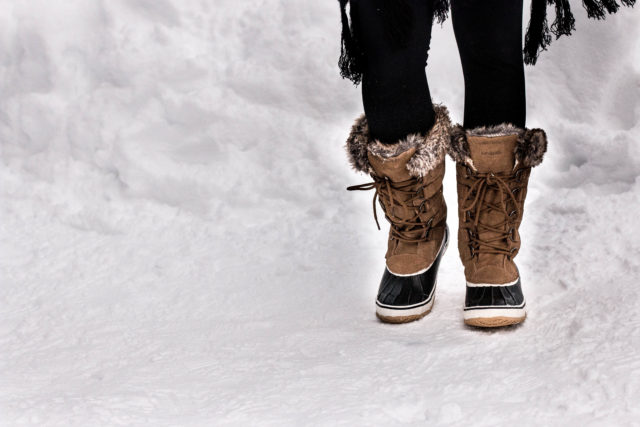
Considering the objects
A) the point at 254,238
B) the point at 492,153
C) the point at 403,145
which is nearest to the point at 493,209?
the point at 492,153

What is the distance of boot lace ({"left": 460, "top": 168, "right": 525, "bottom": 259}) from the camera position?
4.43 feet

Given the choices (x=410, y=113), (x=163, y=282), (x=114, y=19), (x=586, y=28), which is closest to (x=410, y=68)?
(x=410, y=113)

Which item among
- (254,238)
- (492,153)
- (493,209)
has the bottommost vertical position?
(254,238)

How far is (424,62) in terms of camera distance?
132cm

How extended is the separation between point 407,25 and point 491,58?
17 centimetres

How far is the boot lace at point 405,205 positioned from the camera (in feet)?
4.52

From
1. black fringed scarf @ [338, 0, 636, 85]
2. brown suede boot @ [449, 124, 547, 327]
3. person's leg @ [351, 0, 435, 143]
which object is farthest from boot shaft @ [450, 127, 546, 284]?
black fringed scarf @ [338, 0, 636, 85]

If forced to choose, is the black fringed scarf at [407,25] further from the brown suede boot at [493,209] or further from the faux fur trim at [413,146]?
the brown suede boot at [493,209]

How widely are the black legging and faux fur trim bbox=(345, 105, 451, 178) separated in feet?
0.06

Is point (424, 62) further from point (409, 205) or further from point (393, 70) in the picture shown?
point (409, 205)

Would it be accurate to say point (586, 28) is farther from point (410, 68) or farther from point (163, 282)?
point (163, 282)

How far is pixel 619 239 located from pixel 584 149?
1.52ft

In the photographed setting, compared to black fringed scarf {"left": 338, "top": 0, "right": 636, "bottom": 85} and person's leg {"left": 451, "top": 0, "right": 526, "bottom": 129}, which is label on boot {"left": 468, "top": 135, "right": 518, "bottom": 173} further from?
black fringed scarf {"left": 338, "top": 0, "right": 636, "bottom": 85}

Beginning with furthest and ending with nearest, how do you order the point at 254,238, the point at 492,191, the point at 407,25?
the point at 254,238
the point at 492,191
the point at 407,25
